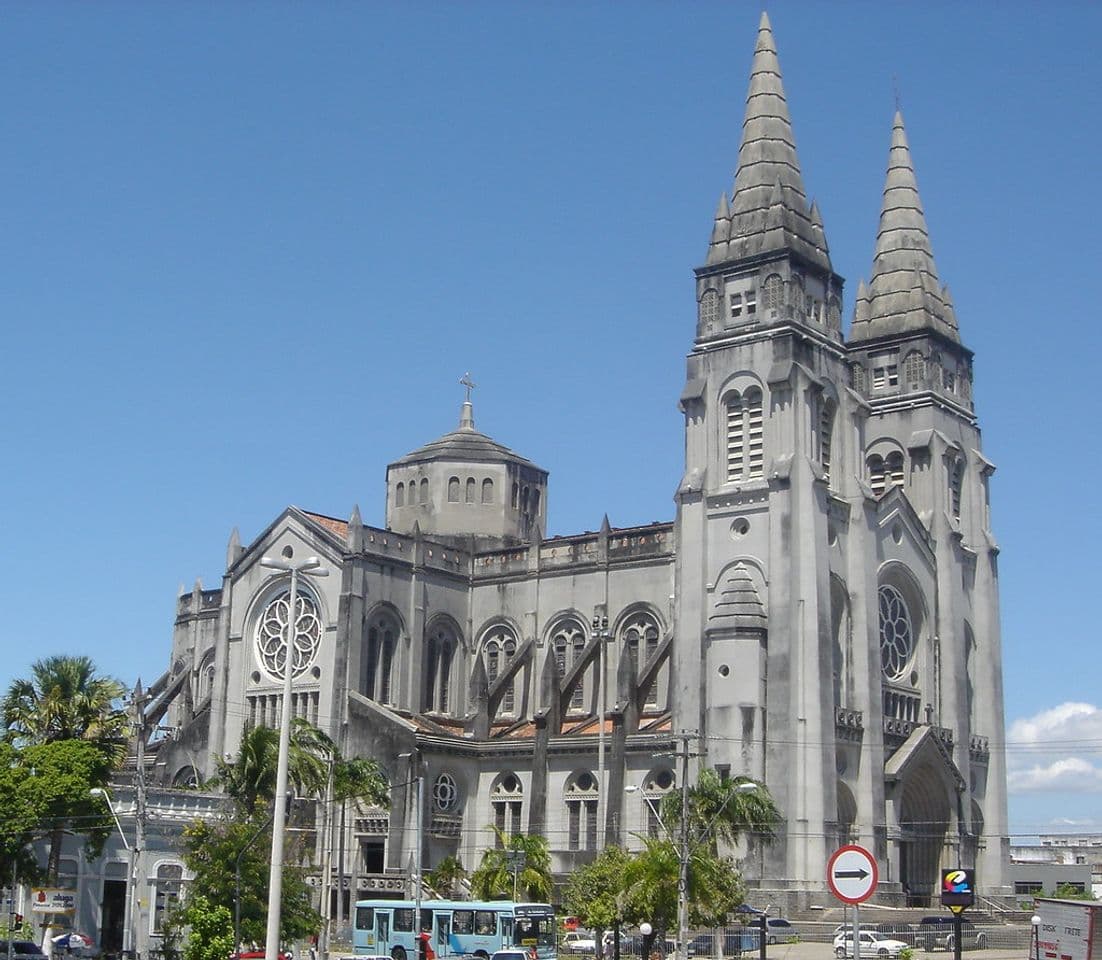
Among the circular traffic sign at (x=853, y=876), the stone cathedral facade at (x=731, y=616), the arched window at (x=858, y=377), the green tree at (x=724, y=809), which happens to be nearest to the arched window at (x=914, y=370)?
the stone cathedral facade at (x=731, y=616)

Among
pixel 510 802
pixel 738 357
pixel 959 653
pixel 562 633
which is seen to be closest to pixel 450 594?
pixel 562 633

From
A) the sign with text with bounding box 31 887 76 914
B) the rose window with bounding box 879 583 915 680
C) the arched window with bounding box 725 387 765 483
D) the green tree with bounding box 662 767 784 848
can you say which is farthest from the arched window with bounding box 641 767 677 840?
the sign with text with bounding box 31 887 76 914

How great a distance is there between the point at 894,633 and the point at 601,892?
26.8 m

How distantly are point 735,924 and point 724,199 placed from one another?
32.3 m

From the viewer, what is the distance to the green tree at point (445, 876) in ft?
209

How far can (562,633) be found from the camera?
244ft

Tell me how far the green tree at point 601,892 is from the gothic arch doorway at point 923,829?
66.1 ft

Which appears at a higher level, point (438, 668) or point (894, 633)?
point (894, 633)

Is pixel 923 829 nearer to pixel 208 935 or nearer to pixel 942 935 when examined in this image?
pixel 942 935

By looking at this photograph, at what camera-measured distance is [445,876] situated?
210ft

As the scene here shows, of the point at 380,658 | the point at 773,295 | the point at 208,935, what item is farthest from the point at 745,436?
the point at 208,935

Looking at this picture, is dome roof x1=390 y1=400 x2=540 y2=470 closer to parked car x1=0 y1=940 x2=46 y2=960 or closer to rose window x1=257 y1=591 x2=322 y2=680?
rose window x1=257 y1=591 x2=322 y2=680

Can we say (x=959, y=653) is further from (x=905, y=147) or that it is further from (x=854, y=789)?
(x=905, y=147)

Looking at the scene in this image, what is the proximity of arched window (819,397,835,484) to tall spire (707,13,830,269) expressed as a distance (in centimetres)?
641
